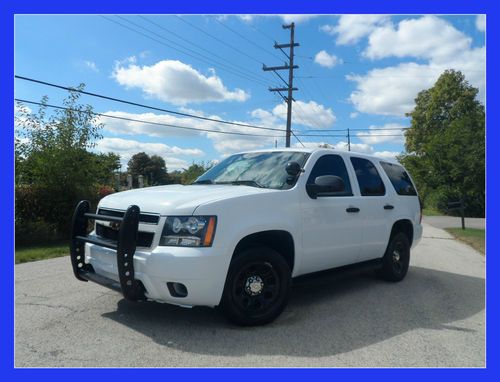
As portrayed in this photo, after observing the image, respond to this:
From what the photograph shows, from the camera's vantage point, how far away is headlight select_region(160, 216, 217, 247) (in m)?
3.76

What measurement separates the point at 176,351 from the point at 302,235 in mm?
1853

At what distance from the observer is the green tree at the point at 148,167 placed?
9475 cm

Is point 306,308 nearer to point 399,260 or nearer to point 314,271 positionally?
point 314,271

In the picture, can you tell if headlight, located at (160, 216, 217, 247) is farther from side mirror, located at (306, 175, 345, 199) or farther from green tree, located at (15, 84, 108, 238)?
green tree, located at (15, 84, 108, 238)

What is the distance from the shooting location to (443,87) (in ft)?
130

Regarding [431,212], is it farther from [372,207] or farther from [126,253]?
[126,253]

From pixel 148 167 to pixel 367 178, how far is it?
305 ft

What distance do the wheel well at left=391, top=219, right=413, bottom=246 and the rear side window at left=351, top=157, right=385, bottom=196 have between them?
2.30 feet

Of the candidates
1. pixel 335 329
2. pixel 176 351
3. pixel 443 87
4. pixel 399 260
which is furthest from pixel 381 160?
pixel 443 87

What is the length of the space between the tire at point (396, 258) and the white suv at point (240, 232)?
36 centimetres

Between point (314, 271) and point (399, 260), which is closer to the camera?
point (314, 271)

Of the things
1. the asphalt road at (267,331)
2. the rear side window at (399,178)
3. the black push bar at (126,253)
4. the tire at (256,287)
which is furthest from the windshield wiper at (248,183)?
the rear side window at (399,178)

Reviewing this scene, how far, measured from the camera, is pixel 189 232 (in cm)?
376

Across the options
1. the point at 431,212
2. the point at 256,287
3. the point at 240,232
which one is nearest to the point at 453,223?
the point at 431,212
